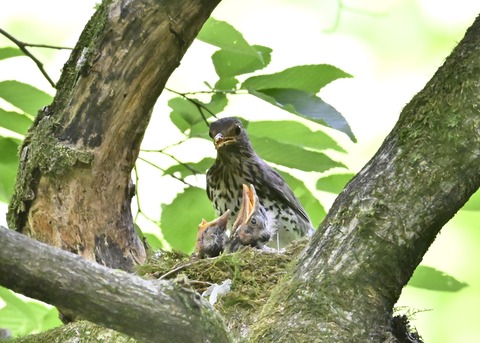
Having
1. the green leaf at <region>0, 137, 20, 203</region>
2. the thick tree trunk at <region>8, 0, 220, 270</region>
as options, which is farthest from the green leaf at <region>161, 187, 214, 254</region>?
the green leaf at <region>0, 137, 20, 203</region>

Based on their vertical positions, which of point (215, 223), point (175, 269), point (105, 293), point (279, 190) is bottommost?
point (105, 293)

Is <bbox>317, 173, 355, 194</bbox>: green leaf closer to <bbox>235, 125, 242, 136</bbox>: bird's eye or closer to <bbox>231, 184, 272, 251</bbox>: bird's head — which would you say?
<bbox>231, 184, 272, 251</bbox>: bird's head

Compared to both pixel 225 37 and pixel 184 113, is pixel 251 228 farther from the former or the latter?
pixel 225 37

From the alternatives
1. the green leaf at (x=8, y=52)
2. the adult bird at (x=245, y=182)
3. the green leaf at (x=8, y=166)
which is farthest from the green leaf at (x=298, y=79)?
the adult bird at (x=245, y=182)

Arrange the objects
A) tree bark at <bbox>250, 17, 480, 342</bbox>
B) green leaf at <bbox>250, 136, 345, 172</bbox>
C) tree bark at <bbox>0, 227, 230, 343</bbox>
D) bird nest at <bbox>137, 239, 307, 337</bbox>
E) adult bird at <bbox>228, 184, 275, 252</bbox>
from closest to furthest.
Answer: tree bark at <bbox>0, 227, 230, 343</bbox> < tree bark at <bbox>250, 17, 480, 342</bbox> < bird nest at <bbox>137, 239, 307, 337</bbox> < green leaf at <bbox>250, 136, 345, 172</bbox> < adult bird at <bbox>228, 184, 275, 252</bbox>

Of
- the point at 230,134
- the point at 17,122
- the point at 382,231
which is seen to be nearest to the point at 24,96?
the point at 17,122

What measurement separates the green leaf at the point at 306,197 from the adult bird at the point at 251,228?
14.4 inches

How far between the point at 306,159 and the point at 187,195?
635 mm

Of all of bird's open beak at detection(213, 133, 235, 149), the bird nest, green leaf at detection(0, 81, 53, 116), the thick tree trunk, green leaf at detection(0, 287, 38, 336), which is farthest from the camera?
bird's open beak at detection(213, 133, 235, 149)

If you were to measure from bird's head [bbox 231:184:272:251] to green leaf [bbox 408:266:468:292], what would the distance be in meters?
1.03

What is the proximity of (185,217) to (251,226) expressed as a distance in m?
0.58

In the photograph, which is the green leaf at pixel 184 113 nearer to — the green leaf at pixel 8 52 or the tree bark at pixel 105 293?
the green leaf at pixel 8 52

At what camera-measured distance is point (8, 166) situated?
4586mm

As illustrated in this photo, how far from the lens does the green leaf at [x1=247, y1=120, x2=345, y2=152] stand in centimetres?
456
